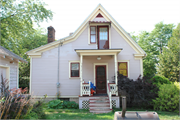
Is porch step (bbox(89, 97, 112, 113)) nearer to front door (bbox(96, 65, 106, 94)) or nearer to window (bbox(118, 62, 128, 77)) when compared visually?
front door (bbox(96, 65, 106, 94))

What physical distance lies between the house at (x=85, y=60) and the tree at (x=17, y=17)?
5.11 metres

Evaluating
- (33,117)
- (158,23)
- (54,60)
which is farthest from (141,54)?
(158,23)

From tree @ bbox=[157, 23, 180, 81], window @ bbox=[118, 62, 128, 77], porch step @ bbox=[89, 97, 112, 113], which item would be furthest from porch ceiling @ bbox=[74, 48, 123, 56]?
tree @ bbox=[157, 23, 180, 81]

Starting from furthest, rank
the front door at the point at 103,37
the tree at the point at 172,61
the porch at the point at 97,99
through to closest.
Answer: the tree at the point at 172,61 < the front door at the point at 103,37 < the porch at the point at 97,99

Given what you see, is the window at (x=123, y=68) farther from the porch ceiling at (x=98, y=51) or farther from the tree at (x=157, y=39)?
the tree at (x=157, y=39)

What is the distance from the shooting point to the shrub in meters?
11.3

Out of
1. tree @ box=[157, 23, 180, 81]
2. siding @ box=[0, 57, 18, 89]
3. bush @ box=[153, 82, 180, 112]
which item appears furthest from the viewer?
tree @ box=[157, 23, 180, 81]

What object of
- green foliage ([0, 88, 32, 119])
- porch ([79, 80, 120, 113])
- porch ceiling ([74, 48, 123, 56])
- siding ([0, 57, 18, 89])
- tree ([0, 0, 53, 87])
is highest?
tree ([0, 0, 53, 87])

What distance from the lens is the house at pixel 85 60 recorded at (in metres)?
13.1

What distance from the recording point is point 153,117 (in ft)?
10.7

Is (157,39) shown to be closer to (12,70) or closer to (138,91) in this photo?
(138,91)

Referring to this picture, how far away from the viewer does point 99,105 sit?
34.9 feet

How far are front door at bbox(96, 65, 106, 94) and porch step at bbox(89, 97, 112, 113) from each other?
1.82 m

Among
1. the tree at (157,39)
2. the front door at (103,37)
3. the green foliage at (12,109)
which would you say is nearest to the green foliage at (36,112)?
the green foliage at (12,109)
